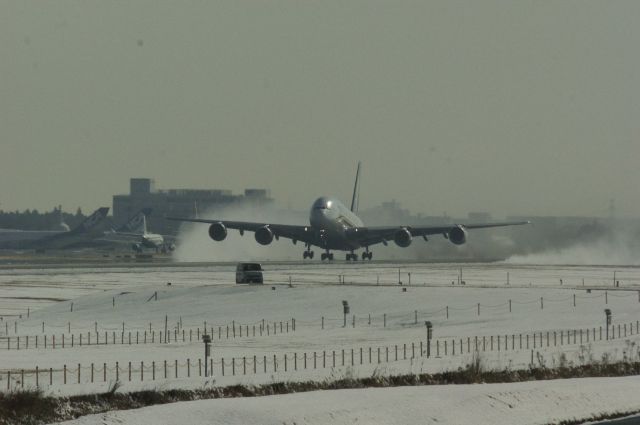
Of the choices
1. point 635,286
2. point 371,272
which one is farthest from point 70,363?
point 371,272

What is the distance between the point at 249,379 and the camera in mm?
42062

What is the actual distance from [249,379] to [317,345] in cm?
1718

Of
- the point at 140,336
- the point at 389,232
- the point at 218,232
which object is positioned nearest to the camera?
the point at 140,336

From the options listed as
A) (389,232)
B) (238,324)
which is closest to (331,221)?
(389,232)

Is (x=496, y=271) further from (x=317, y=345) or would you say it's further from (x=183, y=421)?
(x=183, y=421)

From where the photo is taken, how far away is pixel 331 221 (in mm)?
123750

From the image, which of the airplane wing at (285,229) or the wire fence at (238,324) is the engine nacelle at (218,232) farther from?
the wire fence at (238,324)

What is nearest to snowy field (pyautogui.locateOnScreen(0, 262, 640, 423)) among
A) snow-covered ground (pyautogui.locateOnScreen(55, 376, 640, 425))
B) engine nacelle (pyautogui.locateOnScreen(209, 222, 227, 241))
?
snow-covered ground (pyautogui.locateOnScreen(55, 376, 640, 425))

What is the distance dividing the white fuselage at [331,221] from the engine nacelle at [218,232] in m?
8.52

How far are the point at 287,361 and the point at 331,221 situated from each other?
73.0 meters

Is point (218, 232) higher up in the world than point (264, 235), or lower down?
higher up

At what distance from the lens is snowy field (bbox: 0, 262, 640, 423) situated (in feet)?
154

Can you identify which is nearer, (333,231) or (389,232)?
(333,231)

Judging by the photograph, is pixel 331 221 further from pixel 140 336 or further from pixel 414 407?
pixel 414 407
